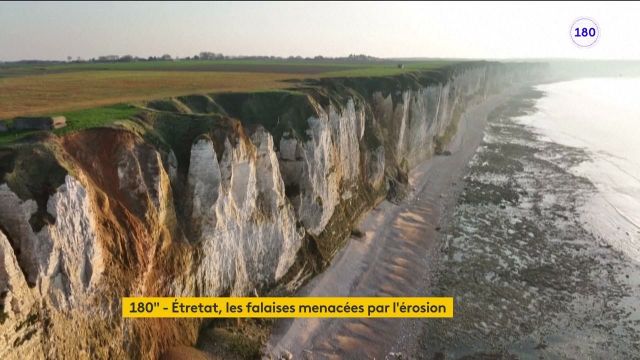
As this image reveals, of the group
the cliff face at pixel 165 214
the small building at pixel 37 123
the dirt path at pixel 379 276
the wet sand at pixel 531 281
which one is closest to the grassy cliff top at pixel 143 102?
the cliff face at pixel 165 214

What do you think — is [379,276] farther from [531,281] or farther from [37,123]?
[37,123]

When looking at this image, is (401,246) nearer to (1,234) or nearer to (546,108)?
(1,234)

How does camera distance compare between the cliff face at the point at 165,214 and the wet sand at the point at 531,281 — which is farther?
the wet sand at the point at 531,281

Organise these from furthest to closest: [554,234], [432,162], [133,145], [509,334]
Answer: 1. [432,162]
2. [554,234]
3. [509,334]
4. [133,145]

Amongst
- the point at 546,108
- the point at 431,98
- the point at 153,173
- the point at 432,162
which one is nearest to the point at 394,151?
the point at 432,162

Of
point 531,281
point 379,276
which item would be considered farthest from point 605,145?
point 379,276

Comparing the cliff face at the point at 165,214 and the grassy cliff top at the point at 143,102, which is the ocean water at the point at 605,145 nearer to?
the cliff face at the point at 165,214

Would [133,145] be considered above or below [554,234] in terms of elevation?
above
